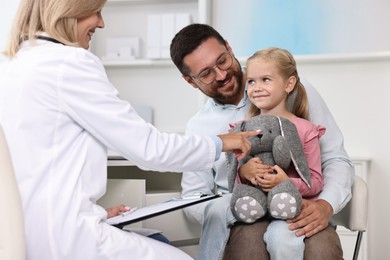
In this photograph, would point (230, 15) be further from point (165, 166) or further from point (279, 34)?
point (165, 166)

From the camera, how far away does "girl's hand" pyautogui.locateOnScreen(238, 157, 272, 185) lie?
5.81 feet

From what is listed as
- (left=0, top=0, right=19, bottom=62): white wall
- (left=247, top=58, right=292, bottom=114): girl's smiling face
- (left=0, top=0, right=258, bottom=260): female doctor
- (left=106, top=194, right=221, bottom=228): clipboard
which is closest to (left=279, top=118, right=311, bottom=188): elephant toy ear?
(left=247, top=58, right=292, bottom=114): girl's smiling face

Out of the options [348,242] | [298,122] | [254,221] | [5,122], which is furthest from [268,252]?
[348,242]

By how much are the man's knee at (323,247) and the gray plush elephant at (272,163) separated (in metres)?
0.08

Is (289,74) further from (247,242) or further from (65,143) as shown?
(65,143)

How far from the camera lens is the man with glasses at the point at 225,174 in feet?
5.62

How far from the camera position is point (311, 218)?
1.70m

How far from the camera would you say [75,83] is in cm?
139

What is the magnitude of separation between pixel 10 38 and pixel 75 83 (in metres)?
0.25

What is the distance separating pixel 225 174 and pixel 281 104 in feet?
1.05

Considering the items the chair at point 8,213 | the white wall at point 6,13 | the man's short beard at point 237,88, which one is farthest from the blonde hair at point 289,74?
the white wall at point 6,13

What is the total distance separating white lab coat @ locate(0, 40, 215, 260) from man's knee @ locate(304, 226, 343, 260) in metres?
0.43

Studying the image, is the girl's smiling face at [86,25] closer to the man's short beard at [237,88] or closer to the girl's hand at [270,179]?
the girl's hand at [270,179]

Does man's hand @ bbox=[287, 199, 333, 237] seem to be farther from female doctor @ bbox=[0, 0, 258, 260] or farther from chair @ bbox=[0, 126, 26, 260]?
chair @ bbox=[0, 126, 26, 260]
